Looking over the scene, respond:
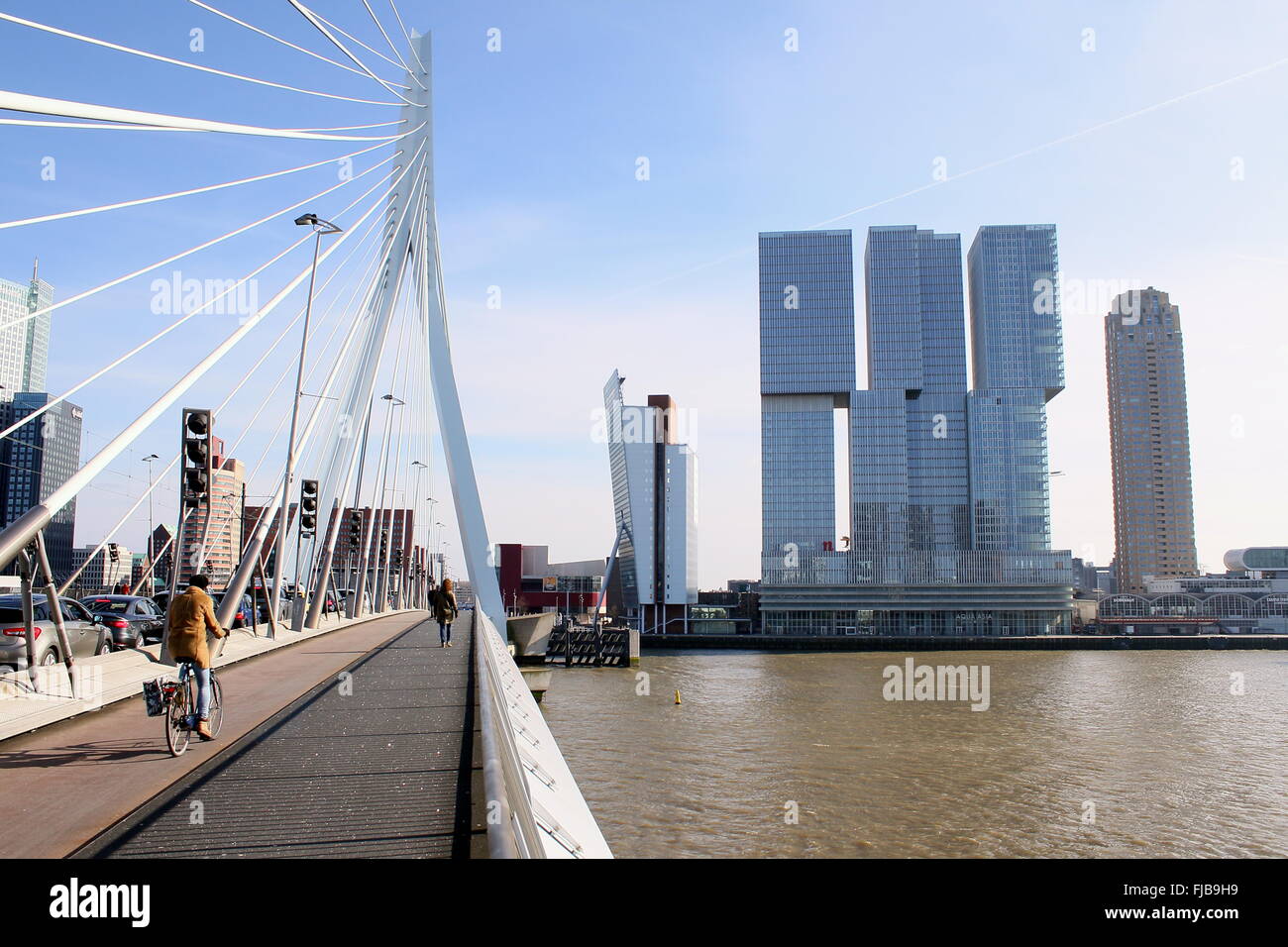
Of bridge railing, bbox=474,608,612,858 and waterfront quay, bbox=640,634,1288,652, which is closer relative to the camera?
bridge railing, bbox=474,608,612,858

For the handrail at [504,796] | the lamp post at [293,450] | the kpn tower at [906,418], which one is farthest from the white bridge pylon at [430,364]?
the kpn tower at [906,418]

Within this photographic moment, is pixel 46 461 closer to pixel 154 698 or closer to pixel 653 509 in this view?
pixel 653 509

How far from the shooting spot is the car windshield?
73.5ft

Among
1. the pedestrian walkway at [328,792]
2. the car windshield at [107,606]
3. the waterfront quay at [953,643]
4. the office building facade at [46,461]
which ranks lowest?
the waterfront quay at [953,643]

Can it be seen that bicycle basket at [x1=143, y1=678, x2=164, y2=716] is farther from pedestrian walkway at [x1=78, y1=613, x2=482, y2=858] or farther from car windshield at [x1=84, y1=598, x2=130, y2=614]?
car windshield at [x1=84, y1=598, x2=130, y2=614]

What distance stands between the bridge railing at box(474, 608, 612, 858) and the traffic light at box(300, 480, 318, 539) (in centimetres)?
1975

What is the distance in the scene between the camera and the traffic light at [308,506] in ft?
98.7

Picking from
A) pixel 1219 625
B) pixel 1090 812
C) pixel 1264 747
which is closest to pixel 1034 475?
pixel 1219 625

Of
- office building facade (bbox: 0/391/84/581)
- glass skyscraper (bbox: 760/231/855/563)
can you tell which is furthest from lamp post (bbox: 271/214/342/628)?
glass skyscraper (bbox: 760/231/855/563)

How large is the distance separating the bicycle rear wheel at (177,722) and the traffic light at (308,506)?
70.6ft

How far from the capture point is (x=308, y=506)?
100ft

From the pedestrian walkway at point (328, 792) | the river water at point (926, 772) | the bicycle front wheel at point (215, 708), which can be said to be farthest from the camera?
the river water at point (926, 772)

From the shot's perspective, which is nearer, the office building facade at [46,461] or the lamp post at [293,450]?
the lamp post at [293,450]

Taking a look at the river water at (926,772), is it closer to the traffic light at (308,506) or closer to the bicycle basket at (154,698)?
the bicycle basket at (154,698)
